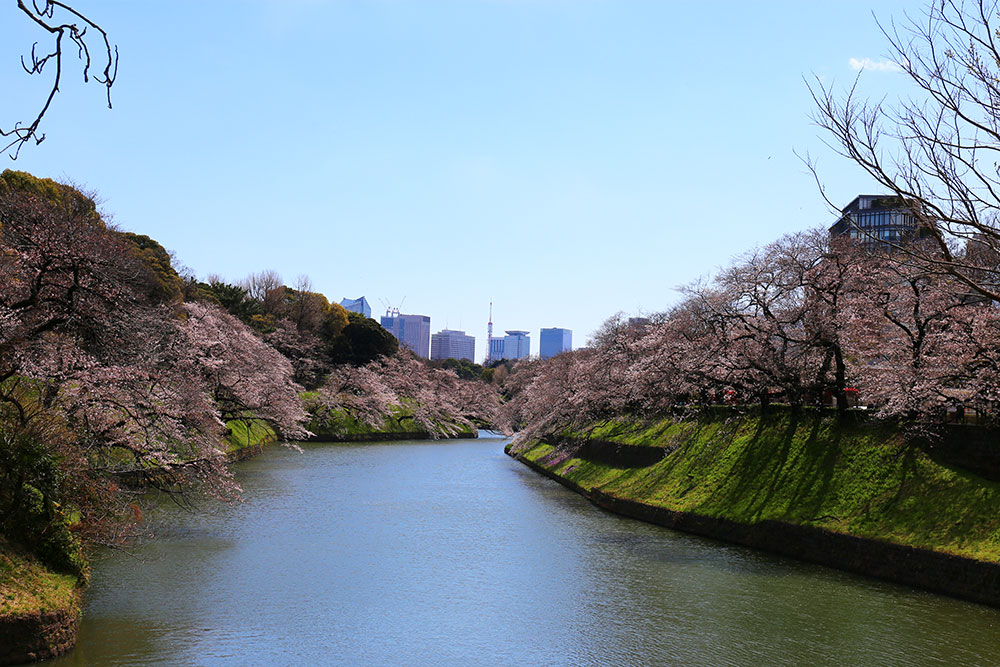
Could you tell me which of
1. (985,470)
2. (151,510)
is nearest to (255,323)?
(151,510)

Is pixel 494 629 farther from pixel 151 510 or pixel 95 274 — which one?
pixel 151 510

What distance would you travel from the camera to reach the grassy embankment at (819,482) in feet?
69.1

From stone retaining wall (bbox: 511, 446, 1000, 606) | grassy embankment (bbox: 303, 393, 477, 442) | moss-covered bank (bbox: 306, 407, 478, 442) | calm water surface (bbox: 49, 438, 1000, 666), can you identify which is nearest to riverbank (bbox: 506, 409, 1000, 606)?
stone retaining wall (bbox: 511, 446, 1000, 606)

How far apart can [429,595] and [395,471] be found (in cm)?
2704

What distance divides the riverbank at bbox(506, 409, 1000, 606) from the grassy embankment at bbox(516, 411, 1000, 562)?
0.05 metres

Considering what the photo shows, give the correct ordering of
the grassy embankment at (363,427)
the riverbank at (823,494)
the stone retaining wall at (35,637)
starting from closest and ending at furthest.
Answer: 1. the stone retaining wall at (35,637)
2. the riverbank at (823,494)
3. the grassy embankment at (363,427)

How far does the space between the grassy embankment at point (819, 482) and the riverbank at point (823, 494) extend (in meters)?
0.05

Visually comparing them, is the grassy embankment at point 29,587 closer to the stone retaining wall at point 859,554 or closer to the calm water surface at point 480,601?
the calm water surface at point 480,601

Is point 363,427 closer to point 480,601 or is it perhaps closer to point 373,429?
point 373,429

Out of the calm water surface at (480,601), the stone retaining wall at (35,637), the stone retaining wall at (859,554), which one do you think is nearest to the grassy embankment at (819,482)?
the stone retaining wall at (859,554)

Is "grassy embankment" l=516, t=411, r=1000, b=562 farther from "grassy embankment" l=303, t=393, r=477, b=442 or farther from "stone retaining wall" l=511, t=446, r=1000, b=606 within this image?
"grassy embankment" l=303, t=393, r=477, b=442

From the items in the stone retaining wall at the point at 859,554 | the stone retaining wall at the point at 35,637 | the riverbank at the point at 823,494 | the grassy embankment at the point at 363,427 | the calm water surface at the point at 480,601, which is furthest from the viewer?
the grassy embankment at the point at 363,427

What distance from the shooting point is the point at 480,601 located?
1867 centimetres

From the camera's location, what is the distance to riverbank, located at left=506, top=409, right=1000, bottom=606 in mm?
20172
